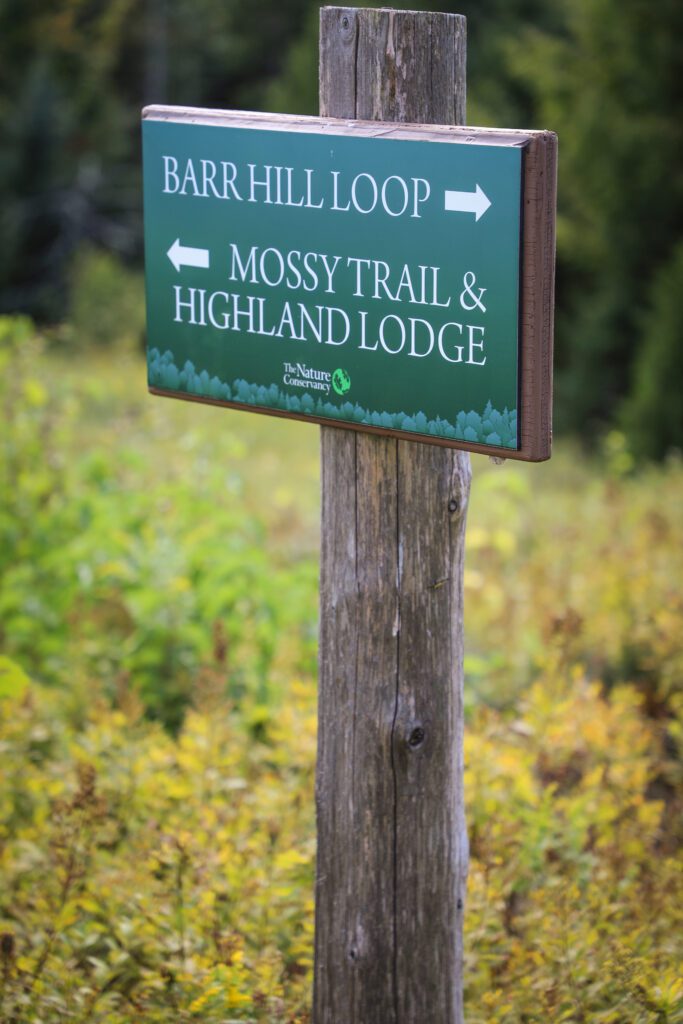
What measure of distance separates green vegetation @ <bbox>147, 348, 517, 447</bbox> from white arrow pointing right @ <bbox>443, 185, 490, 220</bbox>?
328 millimetres

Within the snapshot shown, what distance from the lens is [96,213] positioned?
71.1 ft

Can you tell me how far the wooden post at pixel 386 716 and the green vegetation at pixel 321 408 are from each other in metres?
0.08

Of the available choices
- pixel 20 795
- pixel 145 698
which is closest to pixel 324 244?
pixel 20 795

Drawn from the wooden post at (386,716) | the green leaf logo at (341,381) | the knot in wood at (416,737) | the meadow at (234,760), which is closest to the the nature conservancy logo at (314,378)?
the green leaf logo at (341,381)

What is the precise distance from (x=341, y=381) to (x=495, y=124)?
13.7m

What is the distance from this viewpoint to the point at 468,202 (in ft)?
7.17

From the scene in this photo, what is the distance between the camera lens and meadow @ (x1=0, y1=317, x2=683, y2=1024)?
278cm

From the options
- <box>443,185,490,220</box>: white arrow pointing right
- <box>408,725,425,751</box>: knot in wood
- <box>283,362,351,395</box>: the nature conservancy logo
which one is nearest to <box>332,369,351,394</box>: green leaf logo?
<box>283,362,351,395</box>: the nature conservancy logo

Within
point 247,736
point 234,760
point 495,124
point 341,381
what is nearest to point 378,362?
point 341,381

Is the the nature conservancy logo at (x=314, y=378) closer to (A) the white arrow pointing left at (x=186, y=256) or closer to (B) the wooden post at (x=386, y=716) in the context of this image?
(B) the wooden post at (x=386, y=716)

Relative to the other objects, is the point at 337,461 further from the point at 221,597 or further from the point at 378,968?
the point at 221,597

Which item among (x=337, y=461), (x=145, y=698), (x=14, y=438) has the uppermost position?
(x=337, y=461)

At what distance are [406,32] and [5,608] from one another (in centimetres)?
288

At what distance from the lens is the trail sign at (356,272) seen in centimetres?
216
